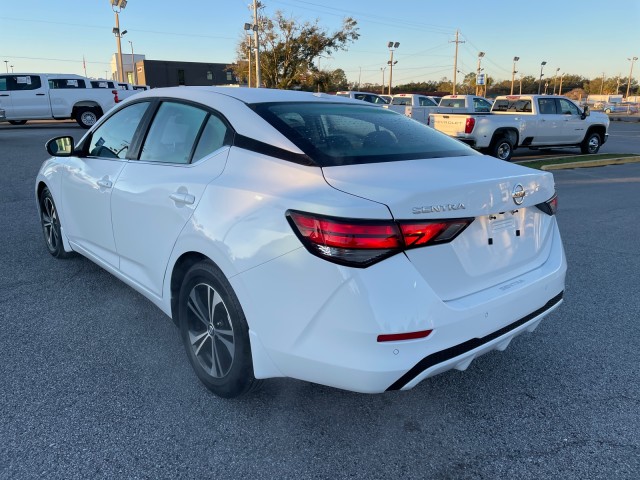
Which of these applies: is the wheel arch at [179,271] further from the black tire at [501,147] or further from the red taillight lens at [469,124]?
the black tire at [501,147]

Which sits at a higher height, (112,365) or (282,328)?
(282,328)

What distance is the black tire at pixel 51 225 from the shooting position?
4.72 meters

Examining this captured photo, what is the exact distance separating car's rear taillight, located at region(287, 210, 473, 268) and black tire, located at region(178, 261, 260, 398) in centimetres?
61

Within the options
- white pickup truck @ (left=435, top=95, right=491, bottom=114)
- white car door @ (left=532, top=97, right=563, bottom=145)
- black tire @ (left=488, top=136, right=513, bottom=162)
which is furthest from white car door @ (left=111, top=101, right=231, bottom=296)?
white pickup truck @ (left=435, top=95, right=491, bottom=114)

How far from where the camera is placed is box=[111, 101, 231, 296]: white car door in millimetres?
2727

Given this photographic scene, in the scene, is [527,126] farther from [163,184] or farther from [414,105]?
[163,184]

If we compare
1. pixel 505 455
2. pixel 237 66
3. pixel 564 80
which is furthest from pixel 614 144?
pixel 564 80

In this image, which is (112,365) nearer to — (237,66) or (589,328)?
(589,328)

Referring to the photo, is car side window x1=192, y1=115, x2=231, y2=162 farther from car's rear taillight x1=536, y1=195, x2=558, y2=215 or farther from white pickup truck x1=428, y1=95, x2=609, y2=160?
white pickup truck x1=428, y1=95, x2=609, y2=160

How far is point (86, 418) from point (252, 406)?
854 millimetres

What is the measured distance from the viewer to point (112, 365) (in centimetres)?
310

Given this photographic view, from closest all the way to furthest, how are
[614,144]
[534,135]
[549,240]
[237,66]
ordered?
[549,240]
[534,135]
[614,144]
[237,66]

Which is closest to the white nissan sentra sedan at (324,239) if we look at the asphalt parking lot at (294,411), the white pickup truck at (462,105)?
the asphalt parking lot at (294,411)

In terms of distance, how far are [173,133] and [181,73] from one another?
76.5 meters
